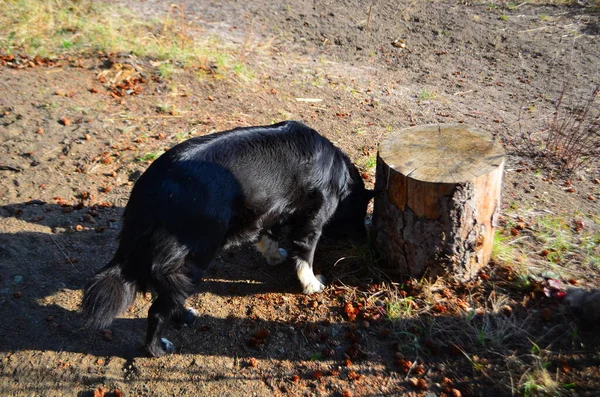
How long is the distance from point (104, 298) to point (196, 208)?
0.76 meters

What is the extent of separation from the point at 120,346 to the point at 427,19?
870cm

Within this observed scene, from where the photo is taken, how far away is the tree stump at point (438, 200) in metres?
3.21

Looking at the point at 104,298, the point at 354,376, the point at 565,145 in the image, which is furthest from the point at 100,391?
the point at 565,145

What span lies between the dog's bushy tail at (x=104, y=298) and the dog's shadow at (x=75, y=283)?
16 centimetres

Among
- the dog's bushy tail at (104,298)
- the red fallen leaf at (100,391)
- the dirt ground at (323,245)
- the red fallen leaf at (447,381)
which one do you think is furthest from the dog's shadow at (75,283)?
the red fallen leaf at (447,381)

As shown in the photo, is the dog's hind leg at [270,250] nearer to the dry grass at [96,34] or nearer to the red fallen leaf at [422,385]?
the red fallen leaf at [422,385]

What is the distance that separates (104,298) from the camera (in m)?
2.87

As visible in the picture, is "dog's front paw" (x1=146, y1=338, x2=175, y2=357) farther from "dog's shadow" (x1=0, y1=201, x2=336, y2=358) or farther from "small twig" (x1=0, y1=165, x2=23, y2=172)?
"small twig" (x1=0, y1=165, x2=23, y2=172)

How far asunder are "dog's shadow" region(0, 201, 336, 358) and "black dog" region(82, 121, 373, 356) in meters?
0.30

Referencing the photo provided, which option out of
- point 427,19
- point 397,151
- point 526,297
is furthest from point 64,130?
point 427,19

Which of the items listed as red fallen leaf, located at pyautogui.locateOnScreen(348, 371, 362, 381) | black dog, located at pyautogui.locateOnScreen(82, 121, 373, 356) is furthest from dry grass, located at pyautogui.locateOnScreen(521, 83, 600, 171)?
red fallen leaf, located at pyautogui.locateOnScreen(348, 371, 362, 381)

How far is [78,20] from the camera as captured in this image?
7676mm

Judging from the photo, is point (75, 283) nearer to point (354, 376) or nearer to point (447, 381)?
point (354, 376)

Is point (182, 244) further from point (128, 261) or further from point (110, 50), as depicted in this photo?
point (110, 50)
